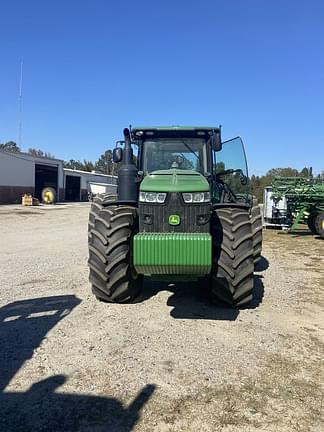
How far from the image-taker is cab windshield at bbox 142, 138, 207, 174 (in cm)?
702

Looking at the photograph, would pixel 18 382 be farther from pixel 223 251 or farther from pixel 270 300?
pixel 270 300

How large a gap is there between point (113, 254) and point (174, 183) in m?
1.21

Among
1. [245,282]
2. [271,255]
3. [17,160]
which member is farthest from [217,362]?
[17,160]

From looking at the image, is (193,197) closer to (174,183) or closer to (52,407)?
(174,183)

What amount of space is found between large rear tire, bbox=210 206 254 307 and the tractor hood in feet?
1.69

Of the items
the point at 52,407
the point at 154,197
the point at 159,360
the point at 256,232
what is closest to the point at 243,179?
the point at 256,232

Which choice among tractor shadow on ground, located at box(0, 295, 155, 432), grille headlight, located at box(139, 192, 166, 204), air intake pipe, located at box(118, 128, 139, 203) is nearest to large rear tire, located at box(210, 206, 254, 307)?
grille headlight, located at box(139, 192, 166, 204)

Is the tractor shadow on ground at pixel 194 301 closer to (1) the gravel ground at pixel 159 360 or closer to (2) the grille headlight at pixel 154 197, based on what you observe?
(1) the gravel ground at pixel 159 360

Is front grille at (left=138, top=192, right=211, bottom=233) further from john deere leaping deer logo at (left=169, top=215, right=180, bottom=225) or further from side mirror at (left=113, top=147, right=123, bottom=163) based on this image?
side mirror at (left=113, top=147, right=123, bottom=163)

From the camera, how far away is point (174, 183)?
5.64 m

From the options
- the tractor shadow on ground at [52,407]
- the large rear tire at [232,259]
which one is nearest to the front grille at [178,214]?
the large rear tire at [232,259]

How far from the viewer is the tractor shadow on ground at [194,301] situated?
569cm

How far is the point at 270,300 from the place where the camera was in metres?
6.65

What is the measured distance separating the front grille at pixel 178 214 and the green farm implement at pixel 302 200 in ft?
41.2
